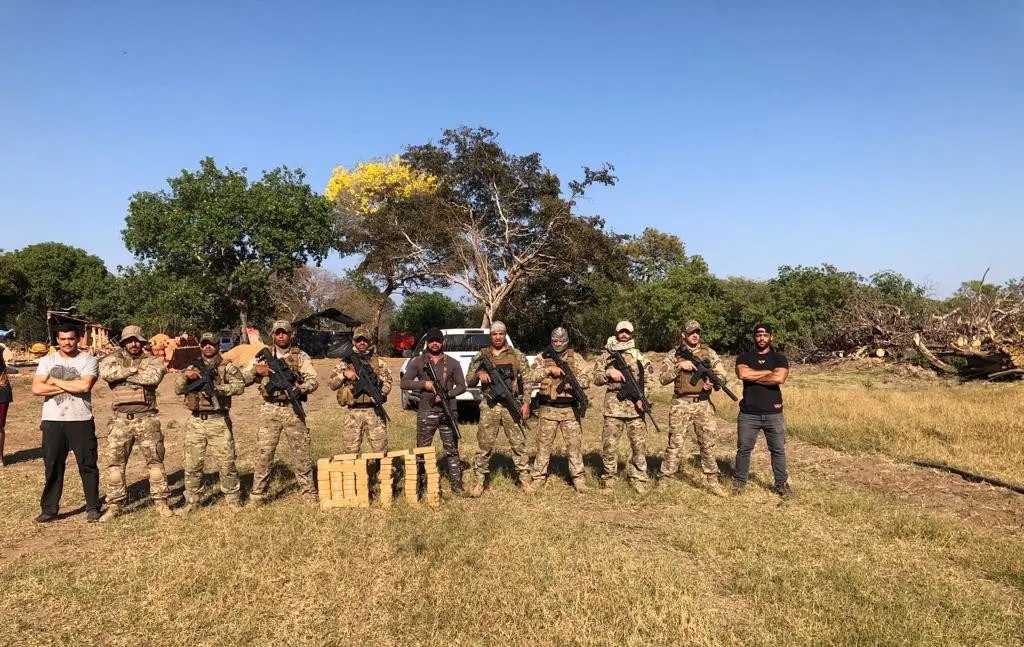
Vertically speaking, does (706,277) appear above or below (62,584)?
above

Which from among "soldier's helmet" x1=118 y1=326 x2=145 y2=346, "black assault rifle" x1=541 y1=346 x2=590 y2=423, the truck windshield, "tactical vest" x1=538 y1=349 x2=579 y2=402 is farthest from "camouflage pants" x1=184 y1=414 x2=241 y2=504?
the truck windshield

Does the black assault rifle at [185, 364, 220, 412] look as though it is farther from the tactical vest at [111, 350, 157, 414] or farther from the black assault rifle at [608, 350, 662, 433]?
the black assault rifle at [608, 350, 662, 433]

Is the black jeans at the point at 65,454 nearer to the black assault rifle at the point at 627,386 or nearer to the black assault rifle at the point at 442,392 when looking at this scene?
the black assault rifle at the point at 442,392

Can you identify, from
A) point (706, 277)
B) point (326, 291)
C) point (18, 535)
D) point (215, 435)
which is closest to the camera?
point (18, 535)

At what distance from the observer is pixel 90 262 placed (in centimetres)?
4488

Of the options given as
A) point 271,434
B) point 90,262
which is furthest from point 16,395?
point 90,262

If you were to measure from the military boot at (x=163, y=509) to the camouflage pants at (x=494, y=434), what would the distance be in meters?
3.17

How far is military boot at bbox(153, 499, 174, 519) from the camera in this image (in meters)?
5.73

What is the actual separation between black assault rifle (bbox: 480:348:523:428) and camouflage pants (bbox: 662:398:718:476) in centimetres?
178

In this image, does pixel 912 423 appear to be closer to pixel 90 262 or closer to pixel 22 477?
pixel 22 477

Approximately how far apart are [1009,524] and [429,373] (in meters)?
5.91

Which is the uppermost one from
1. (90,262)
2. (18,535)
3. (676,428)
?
(90,262)

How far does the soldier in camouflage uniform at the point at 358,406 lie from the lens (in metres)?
6.46

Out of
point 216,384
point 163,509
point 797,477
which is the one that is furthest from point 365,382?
point 797,477
